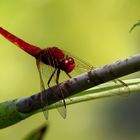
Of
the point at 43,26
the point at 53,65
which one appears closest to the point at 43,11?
the point at 43,26

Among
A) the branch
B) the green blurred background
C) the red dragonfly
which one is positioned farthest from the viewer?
the green blurred background

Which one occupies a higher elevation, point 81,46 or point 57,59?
point 81,46

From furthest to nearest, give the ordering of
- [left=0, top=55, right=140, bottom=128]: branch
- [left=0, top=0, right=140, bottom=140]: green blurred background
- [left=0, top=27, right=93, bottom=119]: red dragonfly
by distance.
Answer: [left=0, top=0, right=140, bottom=140]: green blurred background
[left=0, top=27, right=93, bottom=119]: red dragonfly
[left=0, top=55, right=140, bottom=128]: branch

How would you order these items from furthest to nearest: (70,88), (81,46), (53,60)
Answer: (81,46), (53,60), (70,88)

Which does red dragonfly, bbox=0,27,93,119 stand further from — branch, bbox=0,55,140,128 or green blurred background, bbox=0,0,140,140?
green blurred background, bbox=0,0,140,140

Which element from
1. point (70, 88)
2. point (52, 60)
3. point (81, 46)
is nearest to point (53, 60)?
point (52, 60)

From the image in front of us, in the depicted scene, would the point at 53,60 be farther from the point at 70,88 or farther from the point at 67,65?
the point at 70,88

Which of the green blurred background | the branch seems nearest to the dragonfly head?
the branch

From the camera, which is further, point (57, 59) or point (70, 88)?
point (57, 59)
